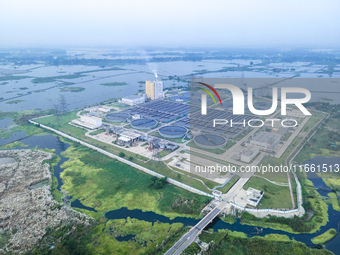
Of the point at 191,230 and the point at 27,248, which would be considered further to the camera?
the point at 191,230

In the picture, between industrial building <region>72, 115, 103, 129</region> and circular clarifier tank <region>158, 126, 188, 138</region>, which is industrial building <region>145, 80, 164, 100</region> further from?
circular clarifier tank <region>158, 126, 188, 138</region>

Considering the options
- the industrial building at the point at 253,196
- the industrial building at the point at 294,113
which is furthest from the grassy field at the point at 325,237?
the industrial building at the point at 294,113

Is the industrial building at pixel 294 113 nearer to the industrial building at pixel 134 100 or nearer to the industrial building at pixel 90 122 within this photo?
the industrial building at pixel 134 100

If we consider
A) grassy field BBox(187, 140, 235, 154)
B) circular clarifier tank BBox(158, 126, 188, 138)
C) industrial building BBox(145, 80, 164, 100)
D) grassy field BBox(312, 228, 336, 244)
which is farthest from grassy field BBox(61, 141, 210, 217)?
industrial building BBox(145, 80, 164, 100)

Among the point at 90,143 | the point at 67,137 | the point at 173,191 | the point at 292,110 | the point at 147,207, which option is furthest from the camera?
the point at 292,110

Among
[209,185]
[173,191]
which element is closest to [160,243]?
[173,191]

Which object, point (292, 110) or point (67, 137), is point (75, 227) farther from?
point (292, 110)
